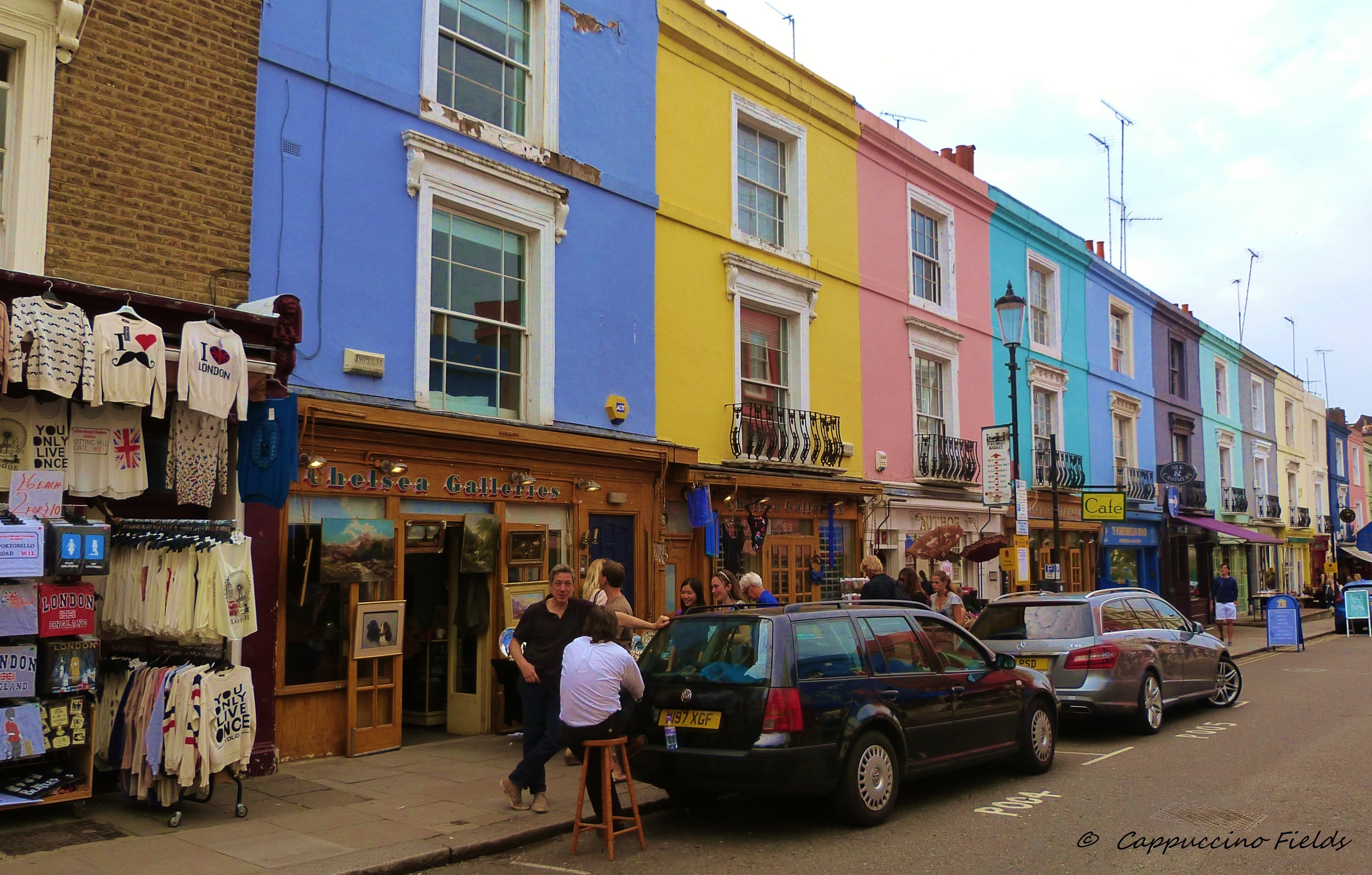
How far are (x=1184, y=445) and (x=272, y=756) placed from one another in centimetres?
2792

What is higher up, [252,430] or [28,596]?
[252,430]

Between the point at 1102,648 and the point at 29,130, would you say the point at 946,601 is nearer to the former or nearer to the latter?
the point at 1102,648

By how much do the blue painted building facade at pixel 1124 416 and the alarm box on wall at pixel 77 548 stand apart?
70.6 feet

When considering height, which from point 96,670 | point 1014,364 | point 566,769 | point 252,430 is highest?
point 1014,364

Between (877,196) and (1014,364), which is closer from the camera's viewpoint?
(1014,364)

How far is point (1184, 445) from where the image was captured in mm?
30312

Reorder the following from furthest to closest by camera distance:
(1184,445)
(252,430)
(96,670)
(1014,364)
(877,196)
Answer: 1. (1184,445)
2. (877,196)
3. (1014,364)
4. (252,430)
5. (96,670)

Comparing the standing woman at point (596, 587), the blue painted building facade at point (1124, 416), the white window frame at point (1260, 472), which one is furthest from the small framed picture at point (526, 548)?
the white window frame at point (1260, 472)

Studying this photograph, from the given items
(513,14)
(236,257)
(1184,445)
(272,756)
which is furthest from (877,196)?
(1184,445)

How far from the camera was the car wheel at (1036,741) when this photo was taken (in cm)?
884

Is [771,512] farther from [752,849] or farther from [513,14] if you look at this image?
[752,849]

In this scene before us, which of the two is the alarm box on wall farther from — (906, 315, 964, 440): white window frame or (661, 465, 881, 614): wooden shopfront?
(906, 315, 964, 440): white window frame

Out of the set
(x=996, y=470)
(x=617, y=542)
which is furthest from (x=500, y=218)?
(x=996, y=470)

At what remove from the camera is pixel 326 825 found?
725 cm
